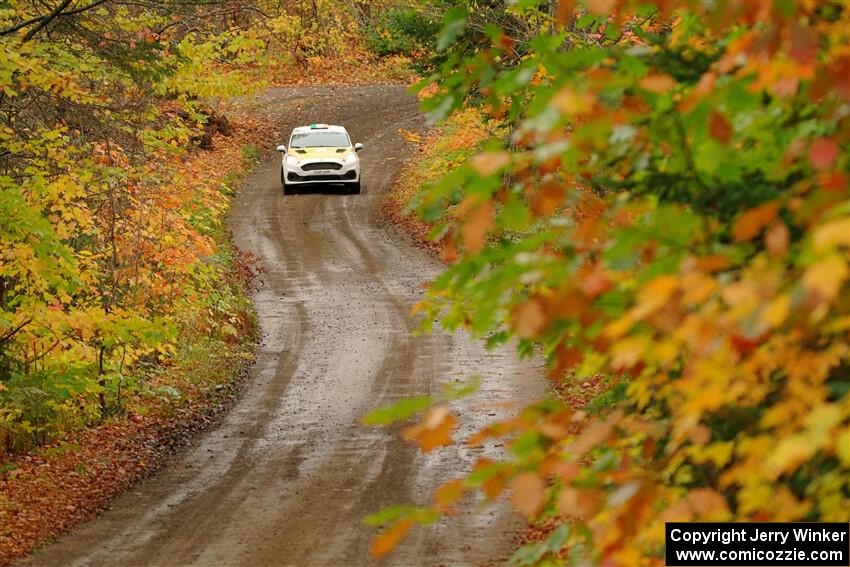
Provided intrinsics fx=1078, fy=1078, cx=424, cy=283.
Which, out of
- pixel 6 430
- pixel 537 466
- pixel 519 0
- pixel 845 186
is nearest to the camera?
pixel 845 186

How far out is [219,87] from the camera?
15773 mm

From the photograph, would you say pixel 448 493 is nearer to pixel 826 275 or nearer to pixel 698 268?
pixel 698 268

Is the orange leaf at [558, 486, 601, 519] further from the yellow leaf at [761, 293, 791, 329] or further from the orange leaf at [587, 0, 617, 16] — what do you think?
the orange leaf at [587, 0, 617, 16]

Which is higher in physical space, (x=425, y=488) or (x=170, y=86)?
(x=170, y=86)

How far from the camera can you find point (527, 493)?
325 centimetres

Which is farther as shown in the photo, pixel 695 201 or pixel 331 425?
pixel 331 425

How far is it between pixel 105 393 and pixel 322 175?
17.9 metres

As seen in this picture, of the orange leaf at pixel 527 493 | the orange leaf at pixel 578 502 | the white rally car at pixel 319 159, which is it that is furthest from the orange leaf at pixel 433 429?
the white rally car at pixel 319 159

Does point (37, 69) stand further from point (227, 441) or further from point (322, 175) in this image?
point (322, 175)

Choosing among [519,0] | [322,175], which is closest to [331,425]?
[519,0]

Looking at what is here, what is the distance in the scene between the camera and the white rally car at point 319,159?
32.1 m

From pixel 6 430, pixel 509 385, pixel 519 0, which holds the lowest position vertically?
pixel 509 385

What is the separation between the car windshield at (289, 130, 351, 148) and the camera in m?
32.3

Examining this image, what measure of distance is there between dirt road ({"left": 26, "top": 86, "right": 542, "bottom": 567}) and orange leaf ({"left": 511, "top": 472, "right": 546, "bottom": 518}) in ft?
9.86
